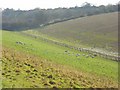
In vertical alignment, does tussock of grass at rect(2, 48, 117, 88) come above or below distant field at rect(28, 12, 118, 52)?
above

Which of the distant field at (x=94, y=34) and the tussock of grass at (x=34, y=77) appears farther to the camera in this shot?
the distant field at (x=94, y=34)

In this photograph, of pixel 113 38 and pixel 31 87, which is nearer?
pixel 31 87

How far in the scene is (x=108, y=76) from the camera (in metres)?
32.0

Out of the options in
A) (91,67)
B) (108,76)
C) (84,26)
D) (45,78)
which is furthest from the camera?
(84,26)

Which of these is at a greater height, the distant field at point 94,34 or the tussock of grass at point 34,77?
the tussock of grass at point 34,77

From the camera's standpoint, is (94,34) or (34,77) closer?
(34,77)

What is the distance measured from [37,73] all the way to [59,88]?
3.19 metres

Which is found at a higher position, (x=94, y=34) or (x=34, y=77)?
(x=34, y=77)

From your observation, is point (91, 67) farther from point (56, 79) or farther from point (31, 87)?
point (31, 87)

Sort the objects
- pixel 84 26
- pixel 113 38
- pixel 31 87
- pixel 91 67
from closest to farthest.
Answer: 1. pixel 31 87
2. pixel 91 67
3. pixel 113 38
4. pixel 84 26

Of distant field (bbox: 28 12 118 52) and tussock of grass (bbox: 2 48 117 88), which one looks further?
distant field (bbox: 28 12 118 52)

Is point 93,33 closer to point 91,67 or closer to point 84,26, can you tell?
point 84,26

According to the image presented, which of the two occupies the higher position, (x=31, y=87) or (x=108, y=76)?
(x=31, y=87)

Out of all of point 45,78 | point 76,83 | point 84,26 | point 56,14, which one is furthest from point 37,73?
point 56,14
